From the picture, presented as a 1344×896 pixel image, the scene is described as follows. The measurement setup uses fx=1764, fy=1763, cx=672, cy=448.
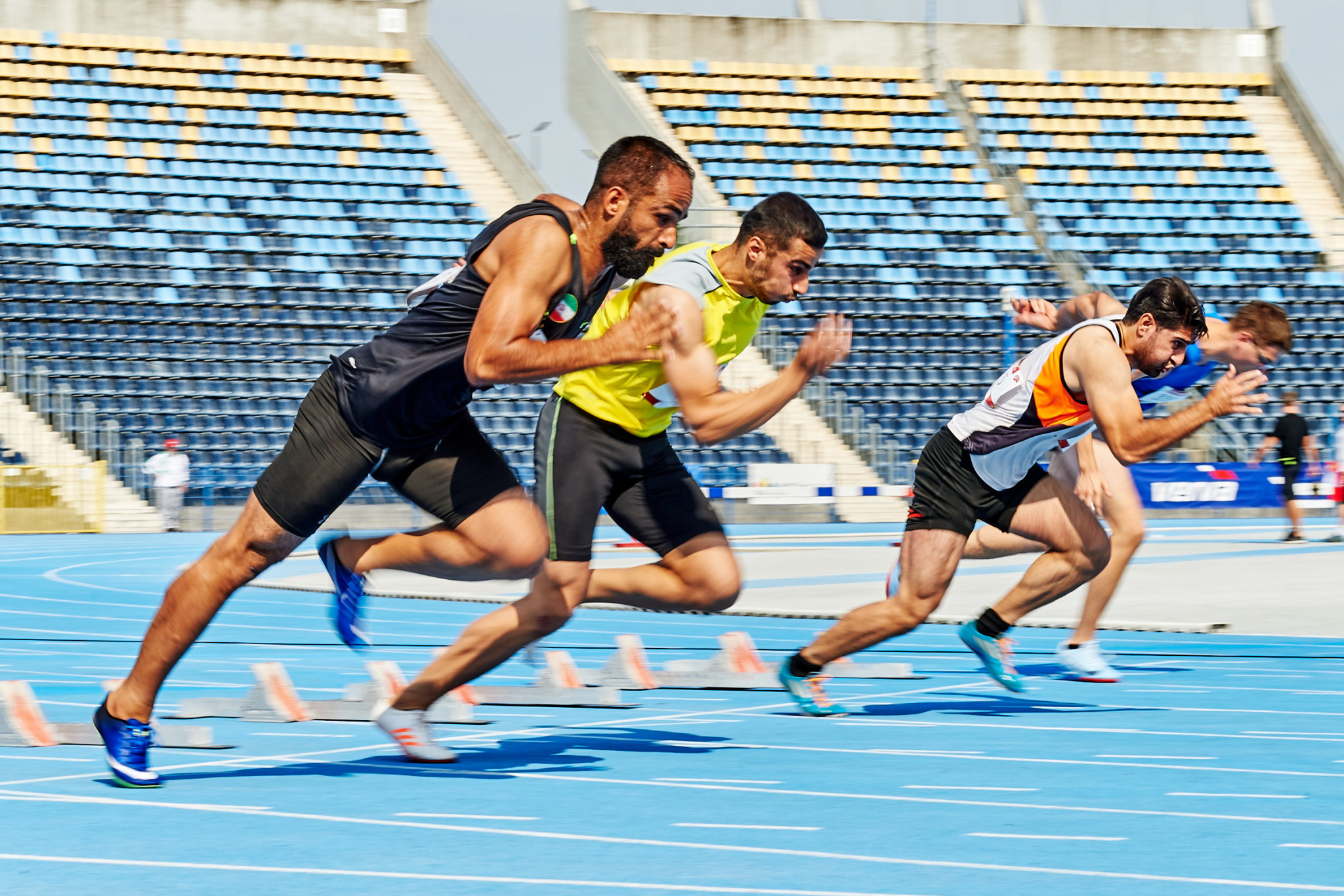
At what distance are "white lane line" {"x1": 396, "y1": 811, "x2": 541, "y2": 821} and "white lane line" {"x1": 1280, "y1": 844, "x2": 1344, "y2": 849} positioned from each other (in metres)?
1.99

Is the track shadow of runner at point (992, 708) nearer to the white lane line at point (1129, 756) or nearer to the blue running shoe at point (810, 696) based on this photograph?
the blue running shoe at point (810, 696)

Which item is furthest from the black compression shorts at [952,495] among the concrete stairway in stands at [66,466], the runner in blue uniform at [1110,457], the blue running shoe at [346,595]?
the concrete stairway in stands at [66,466]

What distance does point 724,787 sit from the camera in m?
5.45

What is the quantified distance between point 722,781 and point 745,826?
74 cm

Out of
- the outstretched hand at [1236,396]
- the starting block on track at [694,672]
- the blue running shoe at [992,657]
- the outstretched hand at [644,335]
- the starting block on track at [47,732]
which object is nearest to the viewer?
the outstretched hand at [644,335]

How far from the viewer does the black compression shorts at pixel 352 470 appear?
5.26 m

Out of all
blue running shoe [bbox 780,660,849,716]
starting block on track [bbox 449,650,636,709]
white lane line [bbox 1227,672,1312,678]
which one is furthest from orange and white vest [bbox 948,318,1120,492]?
white lane line [bbox 1227,672,1312,678]

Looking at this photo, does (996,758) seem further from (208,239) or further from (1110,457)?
(208,239)

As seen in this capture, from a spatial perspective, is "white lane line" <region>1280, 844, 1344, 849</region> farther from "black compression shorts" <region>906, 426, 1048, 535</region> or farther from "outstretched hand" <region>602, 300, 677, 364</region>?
"black compression shorts" <region>906, 426, 1048, 535</region>

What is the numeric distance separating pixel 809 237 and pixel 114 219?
24.6m

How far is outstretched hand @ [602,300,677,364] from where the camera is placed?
4883 mm

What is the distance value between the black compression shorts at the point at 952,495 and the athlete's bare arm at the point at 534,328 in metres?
2.39

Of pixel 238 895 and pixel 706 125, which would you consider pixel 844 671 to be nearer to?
pixel 238 895

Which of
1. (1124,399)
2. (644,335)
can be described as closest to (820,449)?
(1124,399)
